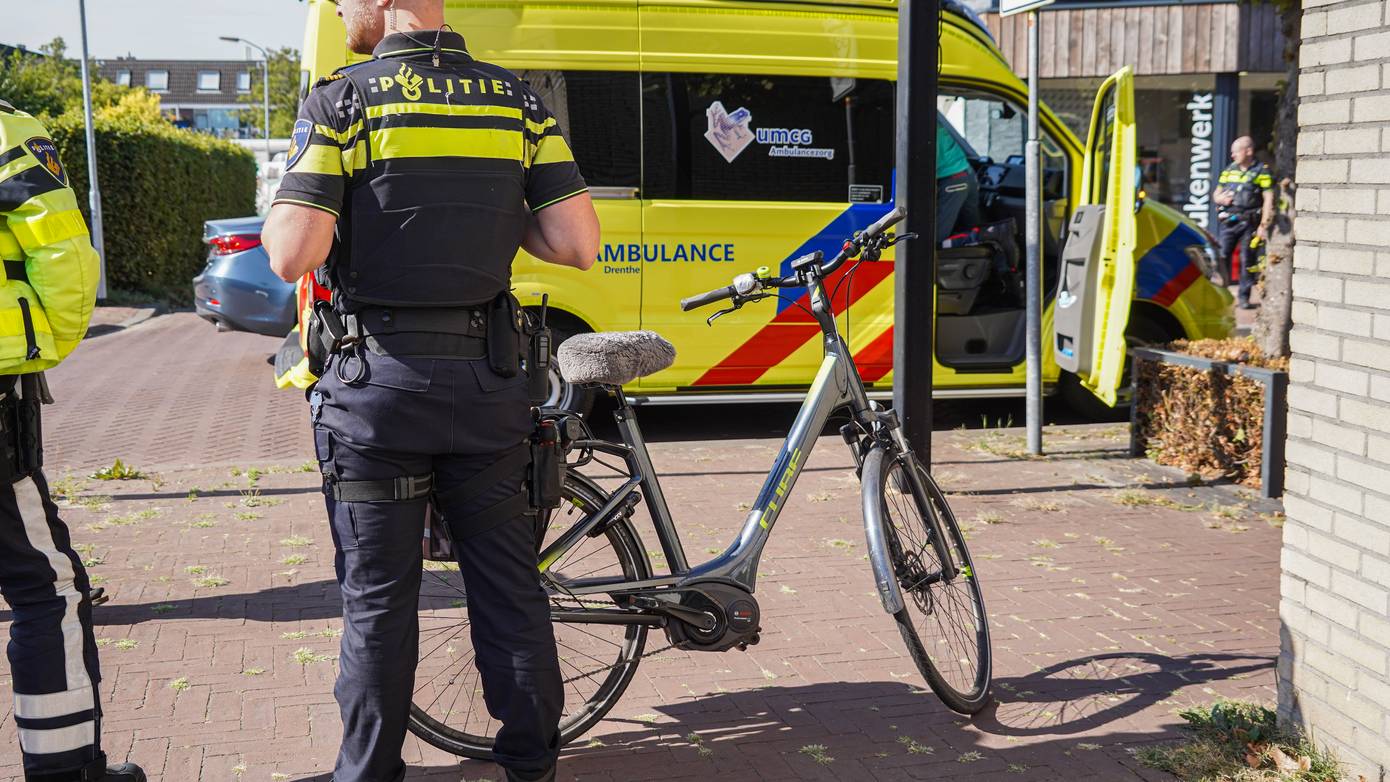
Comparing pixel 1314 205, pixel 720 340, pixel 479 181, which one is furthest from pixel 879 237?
pixel 720 340

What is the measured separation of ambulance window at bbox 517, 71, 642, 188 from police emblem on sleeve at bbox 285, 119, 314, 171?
5136 mm

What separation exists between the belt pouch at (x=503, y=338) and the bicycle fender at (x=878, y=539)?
4.19 ft

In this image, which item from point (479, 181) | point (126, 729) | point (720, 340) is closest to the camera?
point (479, 181)

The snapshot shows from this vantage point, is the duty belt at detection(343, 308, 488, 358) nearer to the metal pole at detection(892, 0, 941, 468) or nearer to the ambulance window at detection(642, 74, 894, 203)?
the metal pole at detection(892, 0, 941, 468)

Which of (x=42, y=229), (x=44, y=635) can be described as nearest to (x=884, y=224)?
(x=42, y=229)

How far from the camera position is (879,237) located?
159 inches

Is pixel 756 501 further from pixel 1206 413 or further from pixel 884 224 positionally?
pixel 1206 413

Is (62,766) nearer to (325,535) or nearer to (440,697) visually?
(440,697)

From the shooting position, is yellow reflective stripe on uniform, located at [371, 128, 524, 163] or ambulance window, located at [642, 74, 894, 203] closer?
yellow reflective stripe on uniform, located at [371, 128, 524, 163]

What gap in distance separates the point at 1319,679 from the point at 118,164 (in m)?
18.4

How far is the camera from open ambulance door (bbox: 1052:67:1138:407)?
7.17 metres

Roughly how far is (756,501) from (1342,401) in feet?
4.99

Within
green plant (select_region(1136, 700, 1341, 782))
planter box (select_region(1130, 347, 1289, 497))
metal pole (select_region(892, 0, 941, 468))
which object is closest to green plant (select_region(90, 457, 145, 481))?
metal pole (select_region(892, 0, 941, 468))

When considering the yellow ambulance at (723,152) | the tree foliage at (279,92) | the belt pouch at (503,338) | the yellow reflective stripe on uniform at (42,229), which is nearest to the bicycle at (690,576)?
the belt pouch at (503,338)
